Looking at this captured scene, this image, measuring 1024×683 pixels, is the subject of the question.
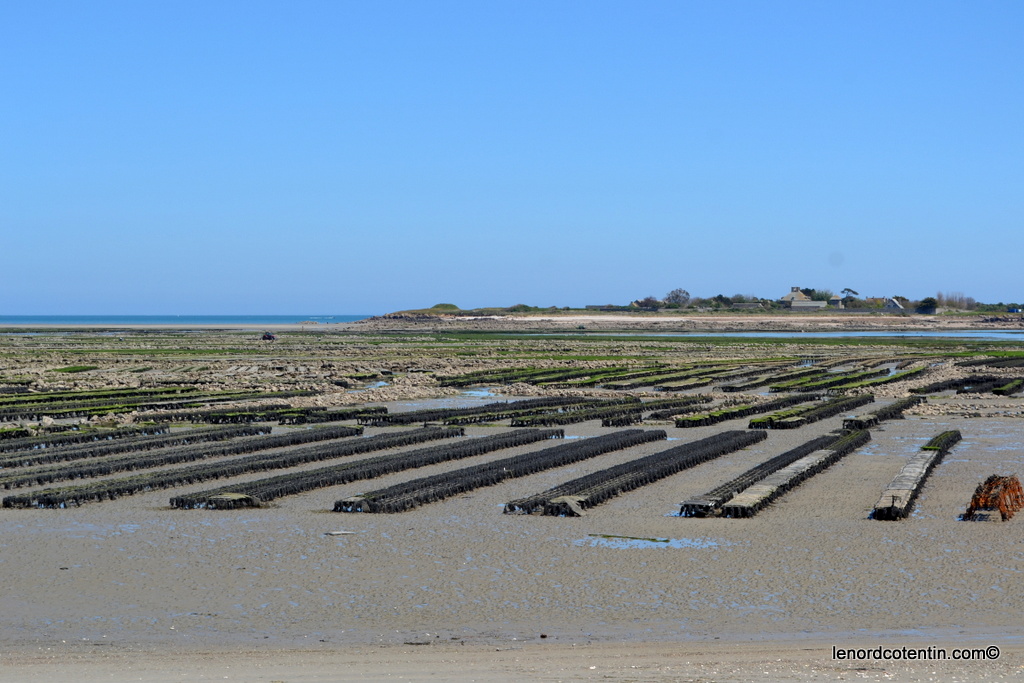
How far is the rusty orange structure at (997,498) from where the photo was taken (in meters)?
19.0

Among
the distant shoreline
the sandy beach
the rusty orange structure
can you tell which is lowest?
the sandy beach

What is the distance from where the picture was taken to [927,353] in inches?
3260

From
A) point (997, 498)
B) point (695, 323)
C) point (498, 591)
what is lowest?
point (498, 591)

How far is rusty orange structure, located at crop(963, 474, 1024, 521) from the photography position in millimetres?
19016

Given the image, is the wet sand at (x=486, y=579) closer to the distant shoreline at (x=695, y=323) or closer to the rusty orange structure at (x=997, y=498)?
the rusty orange structure at (x=997, y=498)

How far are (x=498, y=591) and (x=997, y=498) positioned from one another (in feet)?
34.4

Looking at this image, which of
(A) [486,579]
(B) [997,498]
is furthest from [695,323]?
(A) [486,579]

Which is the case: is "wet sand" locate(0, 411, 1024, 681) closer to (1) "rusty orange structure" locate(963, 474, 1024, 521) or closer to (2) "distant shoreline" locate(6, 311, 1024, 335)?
(1) "rusty orange structure" locate(963, 474, 1024, 521)

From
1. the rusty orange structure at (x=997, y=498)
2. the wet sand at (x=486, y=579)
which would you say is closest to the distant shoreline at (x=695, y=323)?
the rusty orange structure at (x=997, y=498)

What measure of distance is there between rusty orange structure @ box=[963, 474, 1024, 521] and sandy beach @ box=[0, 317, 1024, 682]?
44 cm

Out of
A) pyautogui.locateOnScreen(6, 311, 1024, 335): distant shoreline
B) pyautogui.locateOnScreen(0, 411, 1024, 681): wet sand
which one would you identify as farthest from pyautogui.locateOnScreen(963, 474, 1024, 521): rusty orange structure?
pyautogui.locateOnScreen(6, 311, 1024, 335): distant shoreline

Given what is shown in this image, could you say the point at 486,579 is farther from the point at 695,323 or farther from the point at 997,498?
the point at 695,323

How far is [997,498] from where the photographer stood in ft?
62.8

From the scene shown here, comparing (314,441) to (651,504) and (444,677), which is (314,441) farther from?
(444,677)
